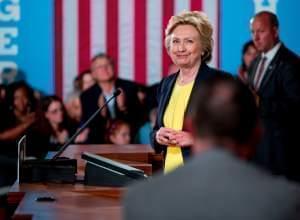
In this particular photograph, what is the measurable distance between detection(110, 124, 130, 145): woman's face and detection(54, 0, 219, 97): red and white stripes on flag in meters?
0.47

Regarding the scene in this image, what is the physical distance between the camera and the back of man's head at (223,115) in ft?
6.64

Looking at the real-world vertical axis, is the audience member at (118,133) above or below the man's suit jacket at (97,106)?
below

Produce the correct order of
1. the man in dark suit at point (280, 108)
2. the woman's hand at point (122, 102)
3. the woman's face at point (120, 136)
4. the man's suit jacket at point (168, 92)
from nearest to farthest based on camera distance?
the man's suit jacket at point (168, 92) → the man in dark suit at point (280, 108) → the woman's face at point (120, 136) → the woman's hand at point (122, 102)

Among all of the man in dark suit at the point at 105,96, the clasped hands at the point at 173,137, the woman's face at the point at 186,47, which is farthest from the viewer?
the man in dark suit at the point at 105,96

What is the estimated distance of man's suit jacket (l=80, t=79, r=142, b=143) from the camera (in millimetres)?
7418

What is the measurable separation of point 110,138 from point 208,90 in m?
5.24

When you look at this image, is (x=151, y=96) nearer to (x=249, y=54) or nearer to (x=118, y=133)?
(x=118, y=133)

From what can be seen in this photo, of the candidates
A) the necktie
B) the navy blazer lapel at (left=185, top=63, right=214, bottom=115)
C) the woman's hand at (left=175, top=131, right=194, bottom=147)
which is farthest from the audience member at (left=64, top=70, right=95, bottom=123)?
the woman's hand at (left=175, top=131, right=194, bottom=147)

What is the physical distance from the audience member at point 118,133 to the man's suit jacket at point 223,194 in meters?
5.20

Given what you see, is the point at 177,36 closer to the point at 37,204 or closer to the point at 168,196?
the point at 37,204

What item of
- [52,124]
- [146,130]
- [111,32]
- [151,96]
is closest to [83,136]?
[52,124]

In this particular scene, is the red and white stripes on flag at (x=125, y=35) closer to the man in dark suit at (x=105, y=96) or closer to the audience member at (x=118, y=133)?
the man in dark suit at (x=105, y=96)

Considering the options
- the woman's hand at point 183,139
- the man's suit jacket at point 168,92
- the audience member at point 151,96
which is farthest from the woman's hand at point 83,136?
the woman's hand at point 183,139

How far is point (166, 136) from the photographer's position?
4211 millimetres
